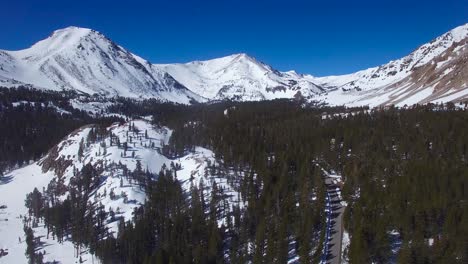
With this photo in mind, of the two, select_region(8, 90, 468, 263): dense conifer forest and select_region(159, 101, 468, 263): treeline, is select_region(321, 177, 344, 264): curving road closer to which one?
select_region(8, 90, 468, 263): dense conifer forest

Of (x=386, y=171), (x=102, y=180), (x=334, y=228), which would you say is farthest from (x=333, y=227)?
(x=102, y=180)

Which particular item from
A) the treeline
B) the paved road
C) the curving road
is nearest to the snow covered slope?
the treeline

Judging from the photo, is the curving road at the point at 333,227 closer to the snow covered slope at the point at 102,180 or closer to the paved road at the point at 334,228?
the paved road at the point at 334,228

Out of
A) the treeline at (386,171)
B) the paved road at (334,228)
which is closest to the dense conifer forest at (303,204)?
the treeline at (386,171)

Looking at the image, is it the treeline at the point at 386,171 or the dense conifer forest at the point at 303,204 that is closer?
the treeline at the point at 386,171

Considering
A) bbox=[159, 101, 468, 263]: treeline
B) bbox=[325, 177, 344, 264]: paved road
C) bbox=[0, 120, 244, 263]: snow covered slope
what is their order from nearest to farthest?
bbox=[159, 101, 468, 263]: treeline, bbox=[325, 177, 344, 264]: paved road, bbox=[0, 120, 244, 263]: snow covered slope
